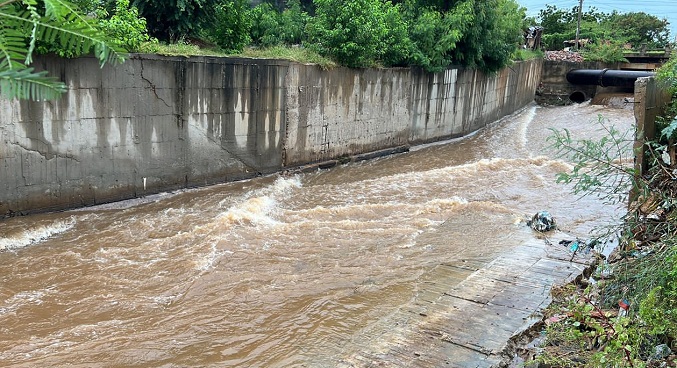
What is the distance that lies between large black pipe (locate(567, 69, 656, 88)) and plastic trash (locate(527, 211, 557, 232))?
21.6 meters

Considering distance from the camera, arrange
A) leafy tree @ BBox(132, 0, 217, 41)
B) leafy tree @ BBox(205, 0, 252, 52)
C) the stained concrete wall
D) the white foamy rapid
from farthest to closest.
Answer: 1. leafy tree @ BBox(205, 0, 252, 52)
2. leafy tree @ BBox(132, 0, 217, 41)
3. the white foamy rapid
4. the stained concrete wall

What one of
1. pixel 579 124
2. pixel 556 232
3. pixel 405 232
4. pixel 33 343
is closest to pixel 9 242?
pixel 33 343

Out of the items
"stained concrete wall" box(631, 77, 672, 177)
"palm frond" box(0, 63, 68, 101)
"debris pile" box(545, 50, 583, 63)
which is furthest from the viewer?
"debris pile" box(545, 50, 583, 63)

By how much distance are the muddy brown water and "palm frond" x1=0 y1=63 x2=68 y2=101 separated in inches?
180

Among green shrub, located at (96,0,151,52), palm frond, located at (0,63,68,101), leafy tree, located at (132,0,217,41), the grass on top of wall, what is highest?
leafy tree, located at (132,0,217,41)

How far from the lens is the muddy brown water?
586cm

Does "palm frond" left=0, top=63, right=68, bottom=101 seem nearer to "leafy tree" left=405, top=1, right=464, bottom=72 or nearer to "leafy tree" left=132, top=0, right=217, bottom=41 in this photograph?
"leafy tree" left=132, top=0, right=217, bottom=41

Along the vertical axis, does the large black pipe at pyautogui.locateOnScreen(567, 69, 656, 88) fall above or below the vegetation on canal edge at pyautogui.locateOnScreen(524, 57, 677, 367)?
above

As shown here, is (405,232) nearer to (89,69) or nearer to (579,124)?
(89,69)

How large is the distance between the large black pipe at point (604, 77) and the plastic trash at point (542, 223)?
70.9 feet

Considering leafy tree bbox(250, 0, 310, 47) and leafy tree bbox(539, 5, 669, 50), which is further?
leafy tree bbox(539, 5, 669, 50)

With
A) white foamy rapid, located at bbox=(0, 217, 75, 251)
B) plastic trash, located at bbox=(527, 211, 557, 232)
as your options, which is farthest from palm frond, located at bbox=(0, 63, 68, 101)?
plastic trash, located at bbox=(527, 211, 557, 232)

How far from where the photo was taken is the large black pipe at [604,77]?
28.4 metres

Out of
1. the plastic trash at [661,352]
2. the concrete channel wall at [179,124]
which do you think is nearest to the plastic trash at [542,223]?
the plastic trash at [661,352]
